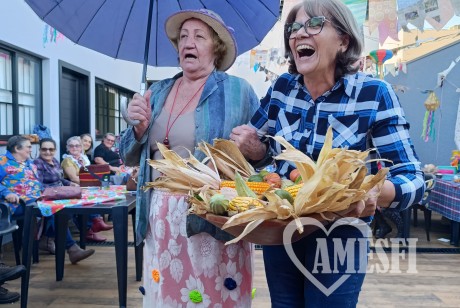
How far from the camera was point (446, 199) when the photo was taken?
4.86 m

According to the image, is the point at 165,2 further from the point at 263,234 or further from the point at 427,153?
the point at 427,153

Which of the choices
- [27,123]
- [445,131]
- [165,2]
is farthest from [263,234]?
[445,131]

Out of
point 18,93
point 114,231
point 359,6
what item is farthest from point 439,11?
point 18,93

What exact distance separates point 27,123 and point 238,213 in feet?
17.9

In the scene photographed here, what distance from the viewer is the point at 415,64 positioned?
8836 millimetres

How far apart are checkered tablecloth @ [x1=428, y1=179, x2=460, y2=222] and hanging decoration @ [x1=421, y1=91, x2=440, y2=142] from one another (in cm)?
340

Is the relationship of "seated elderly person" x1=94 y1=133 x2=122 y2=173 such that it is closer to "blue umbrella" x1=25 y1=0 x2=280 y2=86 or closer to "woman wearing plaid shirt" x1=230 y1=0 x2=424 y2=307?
"blue umbrella" x1=25 y1=0 x2=280 y2=86

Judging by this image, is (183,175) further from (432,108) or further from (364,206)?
(432,108)

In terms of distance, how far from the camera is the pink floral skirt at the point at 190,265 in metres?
1.50

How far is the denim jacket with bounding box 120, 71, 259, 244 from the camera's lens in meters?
1.52

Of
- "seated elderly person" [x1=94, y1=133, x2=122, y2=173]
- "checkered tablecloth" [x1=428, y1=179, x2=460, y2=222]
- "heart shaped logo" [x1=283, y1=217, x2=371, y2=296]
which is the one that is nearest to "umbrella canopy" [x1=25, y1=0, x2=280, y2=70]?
"heart shaped logo" [x1=283, y1=217, x2=371, y2=296]

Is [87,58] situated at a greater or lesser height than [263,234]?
greater

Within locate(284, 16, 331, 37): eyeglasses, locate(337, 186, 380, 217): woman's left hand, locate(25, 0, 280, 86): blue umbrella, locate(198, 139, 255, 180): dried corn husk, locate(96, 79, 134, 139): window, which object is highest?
locate(96, 79, 134, 139): window

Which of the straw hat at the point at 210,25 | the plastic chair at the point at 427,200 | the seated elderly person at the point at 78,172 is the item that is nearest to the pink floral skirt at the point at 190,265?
the straw hat at the point at 210,25
